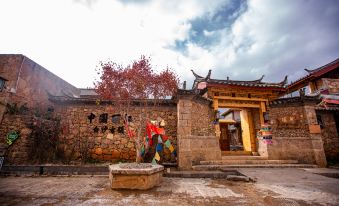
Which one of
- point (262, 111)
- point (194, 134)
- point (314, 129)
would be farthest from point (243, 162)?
point (314, 129)

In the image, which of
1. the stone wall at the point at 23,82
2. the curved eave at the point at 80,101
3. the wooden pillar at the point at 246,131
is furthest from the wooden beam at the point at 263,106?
the stone wall at the point at 23,82

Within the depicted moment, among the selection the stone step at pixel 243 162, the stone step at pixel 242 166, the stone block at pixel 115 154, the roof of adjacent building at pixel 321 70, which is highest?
the roof of adjacent building at pixel 321 70

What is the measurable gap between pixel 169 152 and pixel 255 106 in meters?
6.39

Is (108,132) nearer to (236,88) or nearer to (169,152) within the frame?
(169,152)

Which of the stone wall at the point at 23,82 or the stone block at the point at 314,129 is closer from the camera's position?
the stone block at the point at 314,129

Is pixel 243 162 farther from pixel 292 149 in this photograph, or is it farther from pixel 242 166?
pixel 292 149

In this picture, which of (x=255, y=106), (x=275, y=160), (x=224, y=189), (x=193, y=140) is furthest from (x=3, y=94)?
(x=275, y=160)

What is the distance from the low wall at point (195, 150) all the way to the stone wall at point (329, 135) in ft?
27.1

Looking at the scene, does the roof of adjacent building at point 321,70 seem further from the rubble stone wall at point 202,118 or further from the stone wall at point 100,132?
the stone wall at point 100,132

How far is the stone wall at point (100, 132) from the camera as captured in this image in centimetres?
896

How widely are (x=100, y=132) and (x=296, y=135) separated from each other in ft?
38.8

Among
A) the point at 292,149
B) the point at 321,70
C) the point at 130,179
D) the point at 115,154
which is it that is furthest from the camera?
the point at 321,70

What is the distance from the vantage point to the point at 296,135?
9.48 metres

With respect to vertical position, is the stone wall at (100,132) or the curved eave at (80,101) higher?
the curved eave at (80,101)
